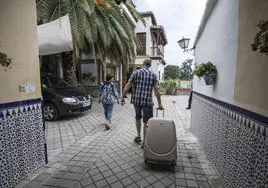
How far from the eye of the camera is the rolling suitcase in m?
3.22

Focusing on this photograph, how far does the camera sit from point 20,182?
9.45ft

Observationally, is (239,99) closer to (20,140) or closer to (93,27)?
(20,140)

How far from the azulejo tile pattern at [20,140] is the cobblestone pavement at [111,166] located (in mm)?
182

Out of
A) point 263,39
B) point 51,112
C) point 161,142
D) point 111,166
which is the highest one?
point 263,39

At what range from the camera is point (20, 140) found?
9.51 feet

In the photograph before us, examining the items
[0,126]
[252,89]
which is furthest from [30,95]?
[252,89]

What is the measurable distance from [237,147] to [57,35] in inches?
179

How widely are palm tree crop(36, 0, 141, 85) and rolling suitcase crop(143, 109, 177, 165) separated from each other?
489cm

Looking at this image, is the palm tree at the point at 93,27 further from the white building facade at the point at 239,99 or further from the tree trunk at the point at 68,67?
the white building facade at the point at 239,99

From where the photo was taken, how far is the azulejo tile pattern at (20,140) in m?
2.64

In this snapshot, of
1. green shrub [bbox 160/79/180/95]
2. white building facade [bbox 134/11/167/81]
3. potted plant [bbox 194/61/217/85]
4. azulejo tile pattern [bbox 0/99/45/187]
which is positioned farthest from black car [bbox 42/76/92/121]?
green shrub [bbox 160/79/180/95]

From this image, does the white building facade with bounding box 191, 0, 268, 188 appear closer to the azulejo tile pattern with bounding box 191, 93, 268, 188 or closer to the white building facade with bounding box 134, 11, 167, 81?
the azulejo tile pattern with bounding box 191, 93, 268, 188

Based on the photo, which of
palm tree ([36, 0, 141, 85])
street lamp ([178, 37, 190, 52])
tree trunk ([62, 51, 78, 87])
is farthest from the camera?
tree trunk ([62, 51, 78, 87])

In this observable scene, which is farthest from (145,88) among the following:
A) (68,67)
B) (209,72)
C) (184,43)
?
(68,67)
